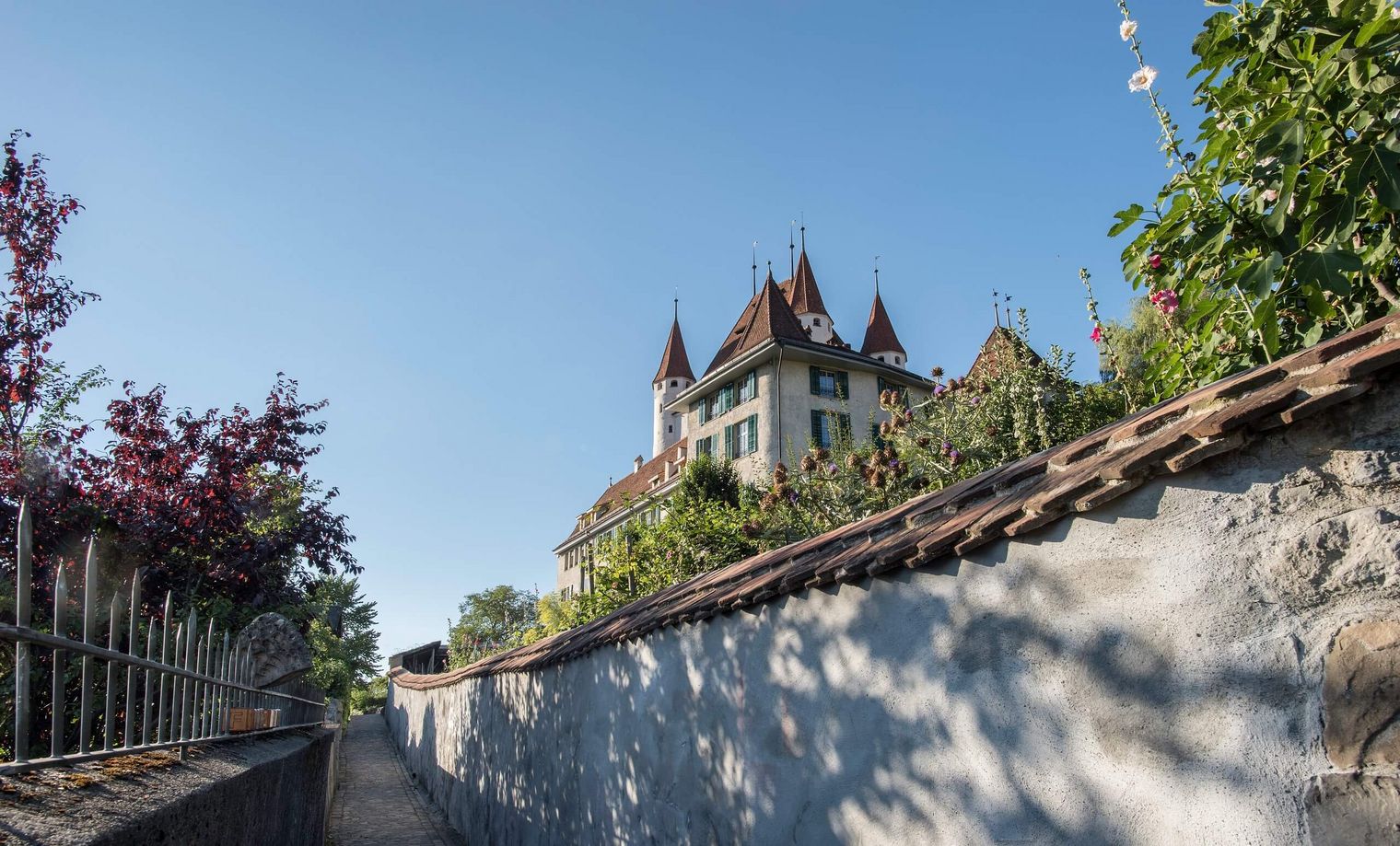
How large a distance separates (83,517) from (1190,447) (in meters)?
8.42

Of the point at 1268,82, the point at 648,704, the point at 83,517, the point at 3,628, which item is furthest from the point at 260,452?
the point at 1268,82

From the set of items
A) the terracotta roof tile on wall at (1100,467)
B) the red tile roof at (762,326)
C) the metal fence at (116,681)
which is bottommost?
the metal fence at (116,681)

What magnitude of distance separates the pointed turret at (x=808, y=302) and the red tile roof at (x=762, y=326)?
16.7ft

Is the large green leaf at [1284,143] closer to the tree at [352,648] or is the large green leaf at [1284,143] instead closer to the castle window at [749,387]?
the castle window at [749,387]

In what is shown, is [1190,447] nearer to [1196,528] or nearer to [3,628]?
[1196,528]

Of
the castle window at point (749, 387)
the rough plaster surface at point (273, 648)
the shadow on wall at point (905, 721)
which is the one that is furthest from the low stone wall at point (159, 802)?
the castle window at point (749, 387)

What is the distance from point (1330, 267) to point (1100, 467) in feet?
4.16

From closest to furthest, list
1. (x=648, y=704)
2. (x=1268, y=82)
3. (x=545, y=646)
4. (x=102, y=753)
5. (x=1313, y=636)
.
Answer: (x=1313, y=636) → (x=102, y=753) → (x=1268, y=82) → (x=648, y=704) → (x=545, y=646)

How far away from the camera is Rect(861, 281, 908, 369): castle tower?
1999 inches

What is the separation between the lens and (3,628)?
2.21 meters

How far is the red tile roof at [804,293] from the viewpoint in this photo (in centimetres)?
4741

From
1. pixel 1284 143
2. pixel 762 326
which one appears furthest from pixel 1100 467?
pixel 762 326

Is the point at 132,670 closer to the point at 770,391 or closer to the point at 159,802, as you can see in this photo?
the point at 159,802

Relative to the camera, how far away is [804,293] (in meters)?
47.9
